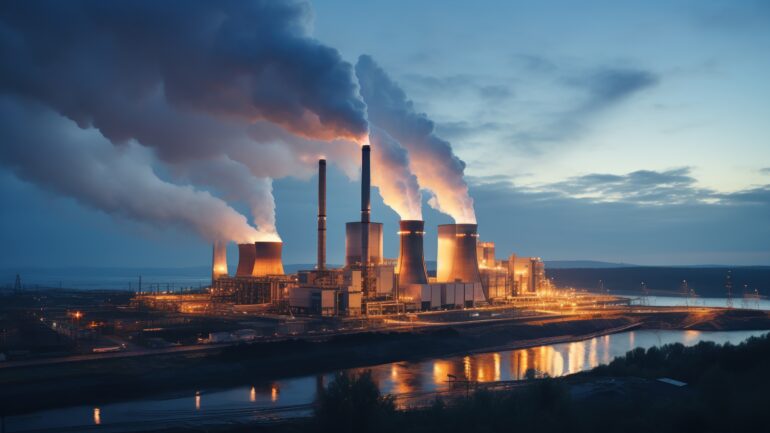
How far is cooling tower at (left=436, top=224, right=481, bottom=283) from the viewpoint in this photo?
6191 centimetres

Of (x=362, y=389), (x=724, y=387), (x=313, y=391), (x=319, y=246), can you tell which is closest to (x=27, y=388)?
(x=313, y=391)

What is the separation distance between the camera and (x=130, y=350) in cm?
3669

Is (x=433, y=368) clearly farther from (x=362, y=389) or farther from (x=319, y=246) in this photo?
(x=319, y=246)

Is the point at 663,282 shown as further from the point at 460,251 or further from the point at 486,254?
the point at 460,251

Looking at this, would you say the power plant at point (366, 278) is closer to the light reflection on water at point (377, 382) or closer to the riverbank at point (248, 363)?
the riverbank at point (248, 363)

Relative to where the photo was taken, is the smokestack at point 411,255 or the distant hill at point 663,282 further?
the distant hill at point 663,282

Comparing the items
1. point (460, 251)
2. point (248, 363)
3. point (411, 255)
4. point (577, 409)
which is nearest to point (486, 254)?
point (460, 251)

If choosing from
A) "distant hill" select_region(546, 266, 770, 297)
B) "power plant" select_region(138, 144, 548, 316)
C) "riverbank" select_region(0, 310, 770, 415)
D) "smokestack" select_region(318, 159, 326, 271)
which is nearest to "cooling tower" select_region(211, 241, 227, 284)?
"power plant" select_region(138, 144, 548, 316)

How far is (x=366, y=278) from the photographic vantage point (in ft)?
185

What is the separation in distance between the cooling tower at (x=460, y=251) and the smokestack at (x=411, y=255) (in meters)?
4.73

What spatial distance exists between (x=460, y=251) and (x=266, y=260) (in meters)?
18.8

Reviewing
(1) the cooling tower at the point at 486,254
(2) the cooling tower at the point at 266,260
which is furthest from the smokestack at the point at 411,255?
Answer: (1) the cooling tower at the point at 486,254

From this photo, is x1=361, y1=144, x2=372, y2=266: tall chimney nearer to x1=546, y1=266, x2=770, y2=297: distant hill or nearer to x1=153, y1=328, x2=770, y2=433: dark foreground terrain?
x1=153, y1=328, x2=770, y2=433: dark foreground terrain

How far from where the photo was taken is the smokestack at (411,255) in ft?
192
